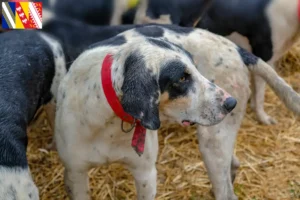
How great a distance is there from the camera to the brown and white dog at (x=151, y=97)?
2.51 metres

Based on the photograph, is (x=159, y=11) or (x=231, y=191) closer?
(x=231, y=191)

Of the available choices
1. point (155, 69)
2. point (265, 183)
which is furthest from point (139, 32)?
point (265, 183)

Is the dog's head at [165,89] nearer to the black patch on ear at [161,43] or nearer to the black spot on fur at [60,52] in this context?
the black patch on ear at [161,43]

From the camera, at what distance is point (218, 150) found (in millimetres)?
3275

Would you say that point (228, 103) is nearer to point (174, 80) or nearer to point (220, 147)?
point (174, 80)

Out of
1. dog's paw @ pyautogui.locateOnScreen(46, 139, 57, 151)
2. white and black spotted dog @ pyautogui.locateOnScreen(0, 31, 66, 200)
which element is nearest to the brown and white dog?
white and black spotted dog @ pyautogui.locateOnScreen(0, 31, 66, 200)

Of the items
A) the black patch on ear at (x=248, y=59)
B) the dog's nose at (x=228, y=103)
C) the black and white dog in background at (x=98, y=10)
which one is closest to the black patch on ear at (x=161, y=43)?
the dog's nose at (x=228, y=103)

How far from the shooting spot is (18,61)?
326cm

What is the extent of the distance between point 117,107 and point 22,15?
1.17 metres

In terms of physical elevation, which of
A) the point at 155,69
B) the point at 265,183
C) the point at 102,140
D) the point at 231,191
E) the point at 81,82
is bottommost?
the point at 265,183

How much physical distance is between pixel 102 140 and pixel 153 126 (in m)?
0.56

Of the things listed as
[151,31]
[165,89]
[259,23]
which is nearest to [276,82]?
[151,31]

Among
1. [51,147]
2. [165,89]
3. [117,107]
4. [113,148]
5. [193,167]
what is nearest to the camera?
[165,89]

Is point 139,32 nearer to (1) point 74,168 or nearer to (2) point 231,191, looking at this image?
(1) point 74,168
